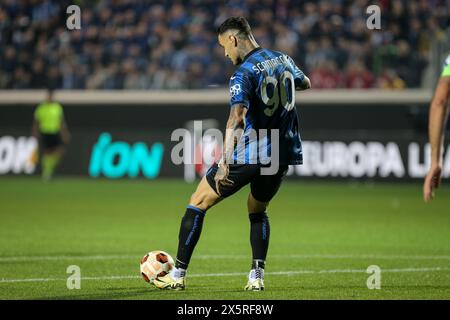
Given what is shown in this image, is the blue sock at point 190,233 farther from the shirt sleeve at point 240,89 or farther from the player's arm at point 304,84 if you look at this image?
the player's arm at point 304,84

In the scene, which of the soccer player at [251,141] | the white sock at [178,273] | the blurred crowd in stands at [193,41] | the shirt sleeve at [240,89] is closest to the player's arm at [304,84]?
the soccer player at [251,141]

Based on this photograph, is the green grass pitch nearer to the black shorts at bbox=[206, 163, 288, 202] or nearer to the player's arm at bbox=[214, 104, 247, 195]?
the black shorts at bbox=[206, 163, 288, 202]

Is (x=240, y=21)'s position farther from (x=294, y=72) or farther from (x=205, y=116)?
(x=205, y=116)

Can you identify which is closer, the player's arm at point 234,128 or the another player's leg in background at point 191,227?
the player's arm at point 234,128

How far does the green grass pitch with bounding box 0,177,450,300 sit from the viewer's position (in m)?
8.53

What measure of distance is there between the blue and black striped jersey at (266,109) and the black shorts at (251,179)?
6 cm

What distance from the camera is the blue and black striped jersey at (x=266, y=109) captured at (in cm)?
814

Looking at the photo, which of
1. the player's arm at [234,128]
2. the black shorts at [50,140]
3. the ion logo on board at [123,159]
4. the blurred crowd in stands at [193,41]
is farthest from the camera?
the black shorts at [50,140]

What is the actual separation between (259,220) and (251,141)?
0.77m

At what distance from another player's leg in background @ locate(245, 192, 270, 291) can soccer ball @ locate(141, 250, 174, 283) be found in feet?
2.47

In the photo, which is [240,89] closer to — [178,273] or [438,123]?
[178,273]

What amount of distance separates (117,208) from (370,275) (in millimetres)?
9282

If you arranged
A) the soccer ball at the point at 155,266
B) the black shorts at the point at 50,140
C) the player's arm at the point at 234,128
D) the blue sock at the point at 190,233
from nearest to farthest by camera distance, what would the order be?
the player's arm at the point at 234,128 → the blue sock at the point at 190,233 → the soccer ball at the point at 155,266 → the black shorts at the point at 50,140

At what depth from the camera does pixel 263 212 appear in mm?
8578
